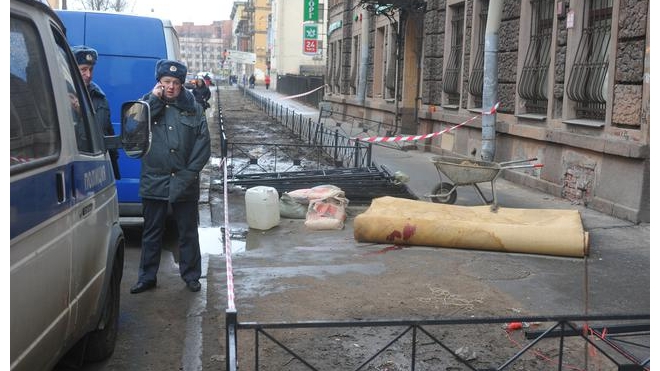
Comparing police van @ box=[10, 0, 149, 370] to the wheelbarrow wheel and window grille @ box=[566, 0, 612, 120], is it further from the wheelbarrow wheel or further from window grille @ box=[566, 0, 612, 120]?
window grille @ box=[566, 0, 612, 120]

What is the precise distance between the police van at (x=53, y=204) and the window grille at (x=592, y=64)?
7.06 m

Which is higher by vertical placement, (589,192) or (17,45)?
(17,45)

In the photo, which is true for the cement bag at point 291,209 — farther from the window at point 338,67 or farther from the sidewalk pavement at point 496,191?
the window at point 338,67

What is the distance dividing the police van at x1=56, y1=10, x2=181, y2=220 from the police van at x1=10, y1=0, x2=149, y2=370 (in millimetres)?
3283

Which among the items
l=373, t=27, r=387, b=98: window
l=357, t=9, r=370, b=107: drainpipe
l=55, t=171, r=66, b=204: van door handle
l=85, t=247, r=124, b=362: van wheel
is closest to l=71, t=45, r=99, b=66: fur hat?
l=85, t=247, r=124, b=362: van wheel

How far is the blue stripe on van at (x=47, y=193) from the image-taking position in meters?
2.47

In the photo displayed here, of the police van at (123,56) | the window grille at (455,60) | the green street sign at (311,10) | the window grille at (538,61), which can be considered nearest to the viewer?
the police van at (123,56)

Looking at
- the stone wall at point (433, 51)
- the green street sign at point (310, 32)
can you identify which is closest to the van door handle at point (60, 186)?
the stone wall at point (433, 51)

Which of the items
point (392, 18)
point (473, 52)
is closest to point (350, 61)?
point (392, 18)

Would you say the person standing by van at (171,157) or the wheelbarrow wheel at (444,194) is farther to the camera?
the wheelbarrow wheel at (444,194)

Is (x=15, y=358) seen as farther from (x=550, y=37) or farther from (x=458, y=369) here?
(x=550, y=37)

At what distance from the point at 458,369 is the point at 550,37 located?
25.9 feet

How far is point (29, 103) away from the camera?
113 inches
